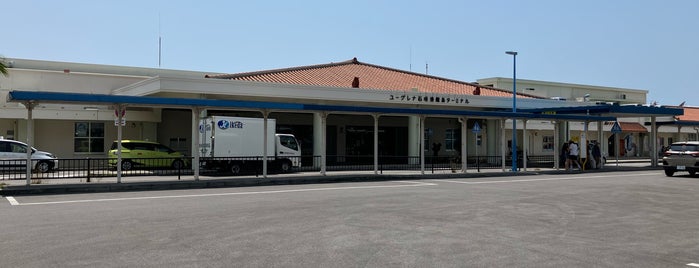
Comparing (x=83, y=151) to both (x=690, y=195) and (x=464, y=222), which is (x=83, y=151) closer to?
(x=464, y=222)

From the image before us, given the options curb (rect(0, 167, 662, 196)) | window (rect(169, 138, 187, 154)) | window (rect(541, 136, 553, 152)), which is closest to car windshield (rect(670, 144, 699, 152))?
curb (rect(0, 167, 662, 196))

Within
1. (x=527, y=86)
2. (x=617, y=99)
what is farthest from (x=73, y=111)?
(x=617, y=99)

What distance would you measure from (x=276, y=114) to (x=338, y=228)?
83.4 ft

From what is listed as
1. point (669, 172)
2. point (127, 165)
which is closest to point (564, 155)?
point (669, 172)

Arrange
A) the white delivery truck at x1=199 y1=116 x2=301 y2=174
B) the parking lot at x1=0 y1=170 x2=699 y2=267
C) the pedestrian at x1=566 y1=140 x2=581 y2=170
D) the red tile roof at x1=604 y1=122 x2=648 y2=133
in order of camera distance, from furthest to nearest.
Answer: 1. the red tile roof at x1=604 y1=122 x2=648 y2=133
2. the pedestrian at x1=566 y1=140 x2=581 y2=170
3. the white delivery truck at x1=199 y1=116 x2=301 y2=174
4. the parking lot at x1=0 y1=170 x2=699 y2=267

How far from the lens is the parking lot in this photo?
23.7 feet

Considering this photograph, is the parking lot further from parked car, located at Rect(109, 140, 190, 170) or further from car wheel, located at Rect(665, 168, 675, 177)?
parked car, located at Rect(109, 140, 190, 170)

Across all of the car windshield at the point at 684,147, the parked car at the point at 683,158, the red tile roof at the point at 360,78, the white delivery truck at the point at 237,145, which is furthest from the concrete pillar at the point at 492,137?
the white delivery truck at the point at 237,145

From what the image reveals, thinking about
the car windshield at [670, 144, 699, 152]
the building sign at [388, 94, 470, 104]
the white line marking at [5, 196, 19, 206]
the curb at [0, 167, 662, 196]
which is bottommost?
the white line marking at [5, 196, 19, 206]

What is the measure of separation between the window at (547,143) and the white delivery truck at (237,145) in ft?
93.2

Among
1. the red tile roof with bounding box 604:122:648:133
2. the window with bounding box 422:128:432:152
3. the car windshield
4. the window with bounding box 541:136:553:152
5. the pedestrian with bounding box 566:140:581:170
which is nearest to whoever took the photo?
the car windshield

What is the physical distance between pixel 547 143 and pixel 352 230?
42576 millimetres

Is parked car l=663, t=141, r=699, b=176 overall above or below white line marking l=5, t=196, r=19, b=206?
above

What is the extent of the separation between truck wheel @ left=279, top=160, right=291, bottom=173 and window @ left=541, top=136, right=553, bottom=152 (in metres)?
28.7
